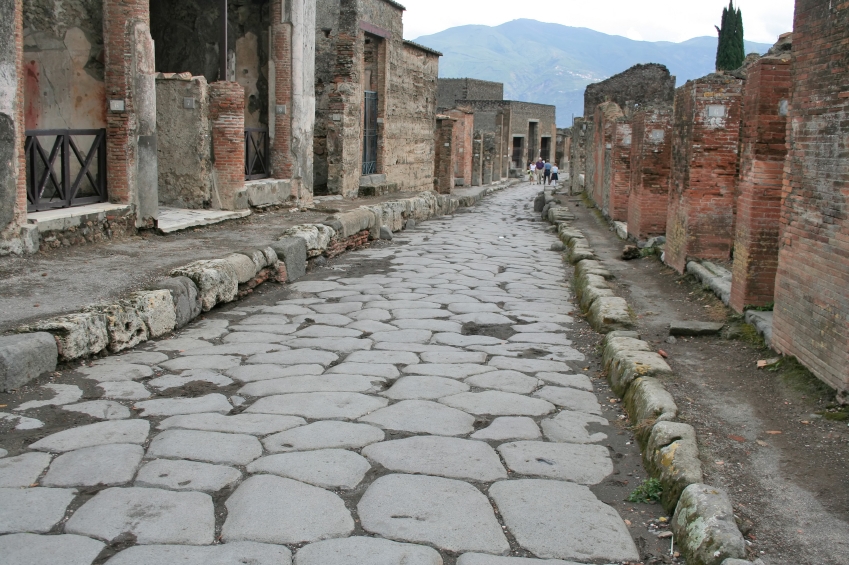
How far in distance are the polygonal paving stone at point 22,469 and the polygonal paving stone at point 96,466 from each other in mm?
44

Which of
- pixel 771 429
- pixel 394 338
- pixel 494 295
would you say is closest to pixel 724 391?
pixel 771 429

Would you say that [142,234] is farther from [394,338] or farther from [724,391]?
[724,391]

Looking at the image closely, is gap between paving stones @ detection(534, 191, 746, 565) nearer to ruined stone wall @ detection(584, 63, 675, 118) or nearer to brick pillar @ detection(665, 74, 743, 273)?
brick pillar @ detection(665, 74, 743, 273)

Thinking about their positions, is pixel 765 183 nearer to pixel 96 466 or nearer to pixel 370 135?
pixel 96 466

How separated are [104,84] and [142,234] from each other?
1.63m

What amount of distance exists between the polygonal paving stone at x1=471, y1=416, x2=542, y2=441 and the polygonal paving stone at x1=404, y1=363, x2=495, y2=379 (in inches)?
31.7

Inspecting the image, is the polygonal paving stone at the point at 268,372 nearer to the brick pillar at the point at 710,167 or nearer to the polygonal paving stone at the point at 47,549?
the polygonal paving stone at the point at 47,549

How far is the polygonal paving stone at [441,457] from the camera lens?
3.33m

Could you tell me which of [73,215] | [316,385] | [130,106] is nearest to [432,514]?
[316,385]

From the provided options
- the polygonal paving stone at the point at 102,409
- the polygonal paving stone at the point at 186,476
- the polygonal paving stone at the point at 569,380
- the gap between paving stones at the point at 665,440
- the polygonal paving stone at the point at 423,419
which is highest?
the gap between paving stones at the point at 665,440

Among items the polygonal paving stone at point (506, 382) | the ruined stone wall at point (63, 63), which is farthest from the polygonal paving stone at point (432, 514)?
the ruined stone wall at point (63, 63)

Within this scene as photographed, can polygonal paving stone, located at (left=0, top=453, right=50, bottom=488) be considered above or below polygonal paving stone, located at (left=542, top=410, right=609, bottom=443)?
above

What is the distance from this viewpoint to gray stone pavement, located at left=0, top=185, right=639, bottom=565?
8.84 ft

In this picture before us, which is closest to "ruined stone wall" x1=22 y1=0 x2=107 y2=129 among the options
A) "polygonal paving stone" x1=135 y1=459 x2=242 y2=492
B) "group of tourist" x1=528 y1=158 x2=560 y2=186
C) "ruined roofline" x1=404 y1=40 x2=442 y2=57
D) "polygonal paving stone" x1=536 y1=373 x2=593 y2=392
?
"polygonal paving stone" x1=536 y1=373 x2=593 y2=392
